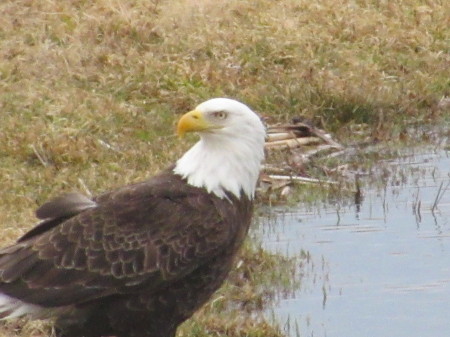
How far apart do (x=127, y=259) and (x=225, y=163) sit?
78cm

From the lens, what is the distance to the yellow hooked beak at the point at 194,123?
9094 millimetres

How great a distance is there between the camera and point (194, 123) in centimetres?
912

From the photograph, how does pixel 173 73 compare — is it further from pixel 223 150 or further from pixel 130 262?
pixel 130 262

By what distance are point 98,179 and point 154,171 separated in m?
0.48

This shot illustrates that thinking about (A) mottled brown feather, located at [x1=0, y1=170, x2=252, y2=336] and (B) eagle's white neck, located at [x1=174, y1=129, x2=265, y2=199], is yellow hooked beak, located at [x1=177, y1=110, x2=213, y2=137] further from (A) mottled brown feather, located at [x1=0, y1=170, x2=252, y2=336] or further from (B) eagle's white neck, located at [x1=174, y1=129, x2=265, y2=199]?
(A) mottled brown feather, located at [x1=0, y1=170, x2=252, y2=336]

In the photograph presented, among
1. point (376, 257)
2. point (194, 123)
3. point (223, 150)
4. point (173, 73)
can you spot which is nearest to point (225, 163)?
point (223, 150)

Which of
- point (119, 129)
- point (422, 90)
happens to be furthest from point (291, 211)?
point (422, 90)

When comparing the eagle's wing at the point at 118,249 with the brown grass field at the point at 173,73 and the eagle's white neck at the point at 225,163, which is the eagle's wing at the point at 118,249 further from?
the brown grass field at the point at 173,73

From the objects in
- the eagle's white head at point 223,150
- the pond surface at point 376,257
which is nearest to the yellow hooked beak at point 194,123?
the eagle's white head at point 223,150

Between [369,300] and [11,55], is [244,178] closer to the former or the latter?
[369,300]

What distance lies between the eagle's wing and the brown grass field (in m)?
2.55

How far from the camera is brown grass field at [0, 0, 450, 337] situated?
12.3m

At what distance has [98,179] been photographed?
1188cm

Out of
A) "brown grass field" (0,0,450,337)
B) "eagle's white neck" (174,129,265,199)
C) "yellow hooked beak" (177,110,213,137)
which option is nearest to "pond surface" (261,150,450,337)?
"brown grass field" (0,0,450,337)
